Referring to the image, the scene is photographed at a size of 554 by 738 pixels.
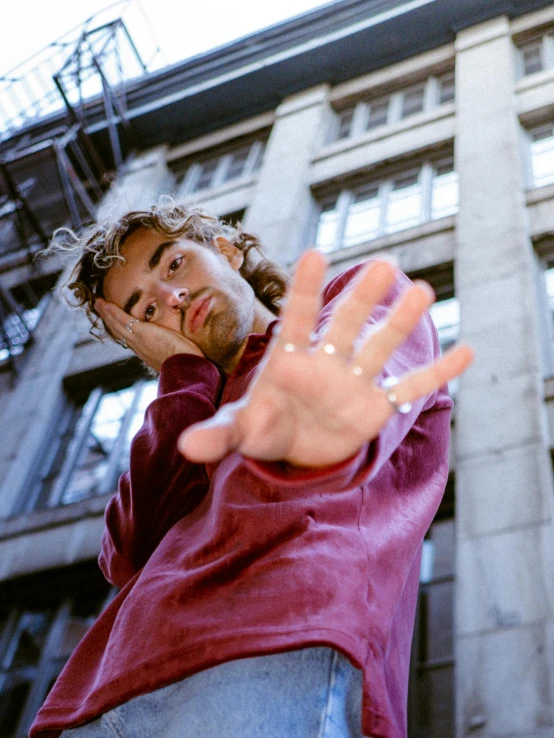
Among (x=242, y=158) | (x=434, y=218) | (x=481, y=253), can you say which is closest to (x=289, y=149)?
(x=242, y=158)

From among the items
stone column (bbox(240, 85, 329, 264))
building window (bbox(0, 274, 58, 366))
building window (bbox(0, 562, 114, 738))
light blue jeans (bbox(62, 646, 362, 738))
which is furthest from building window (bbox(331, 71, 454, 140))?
light blue jeans (bbox(62, 646, 362, 738))

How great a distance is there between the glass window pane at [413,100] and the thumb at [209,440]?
14.1m

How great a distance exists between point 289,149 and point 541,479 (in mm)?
9507

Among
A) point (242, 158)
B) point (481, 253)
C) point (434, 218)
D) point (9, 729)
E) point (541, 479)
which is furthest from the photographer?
point (242, 158)

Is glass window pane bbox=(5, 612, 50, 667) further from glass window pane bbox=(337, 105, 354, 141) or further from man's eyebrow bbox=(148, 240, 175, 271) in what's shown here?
glass window pane bbox=(337, 105, 354, 141)

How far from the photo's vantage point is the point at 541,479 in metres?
6.68

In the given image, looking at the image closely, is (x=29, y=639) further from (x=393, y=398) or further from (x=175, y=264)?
(x=393, y=398)

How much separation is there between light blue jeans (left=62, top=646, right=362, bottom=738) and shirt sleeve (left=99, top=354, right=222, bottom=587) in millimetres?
710

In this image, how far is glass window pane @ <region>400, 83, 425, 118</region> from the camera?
1462 cm

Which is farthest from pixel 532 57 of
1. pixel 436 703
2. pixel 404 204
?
pixel 436 703

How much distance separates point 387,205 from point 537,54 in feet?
14.6

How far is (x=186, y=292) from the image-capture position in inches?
134

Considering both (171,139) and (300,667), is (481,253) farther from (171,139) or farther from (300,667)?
(171,139)

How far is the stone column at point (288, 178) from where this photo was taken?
11930mm
